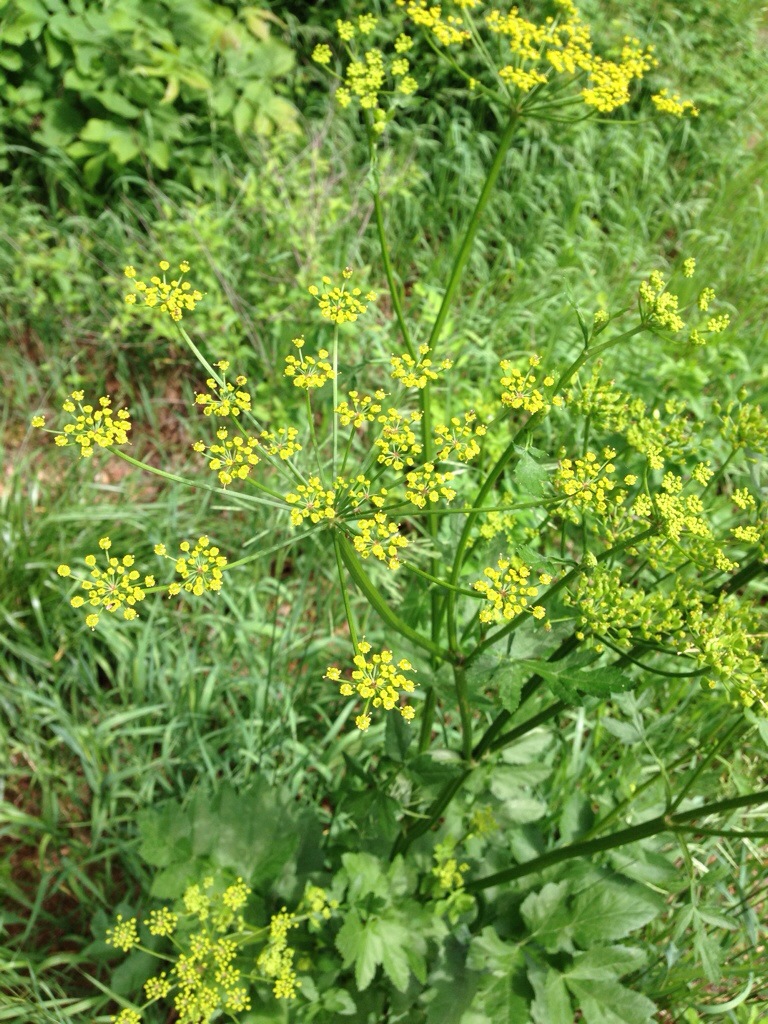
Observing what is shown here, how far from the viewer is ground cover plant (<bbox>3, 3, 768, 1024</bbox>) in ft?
5.19

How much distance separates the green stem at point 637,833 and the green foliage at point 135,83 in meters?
4.45

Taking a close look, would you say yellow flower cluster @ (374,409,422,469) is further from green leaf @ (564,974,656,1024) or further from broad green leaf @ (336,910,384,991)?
green leaf @ (564,974,656,1024)

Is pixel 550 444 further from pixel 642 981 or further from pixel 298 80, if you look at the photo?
pixel 298 80

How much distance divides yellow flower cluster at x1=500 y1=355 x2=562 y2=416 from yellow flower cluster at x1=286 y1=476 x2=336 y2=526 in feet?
1.32

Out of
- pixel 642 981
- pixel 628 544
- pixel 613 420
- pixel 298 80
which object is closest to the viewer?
pixel 628 544

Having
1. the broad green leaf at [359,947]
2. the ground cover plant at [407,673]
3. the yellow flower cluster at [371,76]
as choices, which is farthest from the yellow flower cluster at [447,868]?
the yellow flower cluster at [371,76]

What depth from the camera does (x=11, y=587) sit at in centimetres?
366

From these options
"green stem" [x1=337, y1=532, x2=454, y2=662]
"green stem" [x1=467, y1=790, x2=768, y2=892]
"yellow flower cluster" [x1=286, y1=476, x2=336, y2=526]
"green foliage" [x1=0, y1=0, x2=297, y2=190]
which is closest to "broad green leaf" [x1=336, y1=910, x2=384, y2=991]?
"green stem" [x1=467, y1=790, x2=768, y2=892]

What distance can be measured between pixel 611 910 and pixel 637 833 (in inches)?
24.3

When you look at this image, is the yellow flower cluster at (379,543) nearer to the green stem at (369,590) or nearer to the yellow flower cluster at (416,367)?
the green stem at (369,590)

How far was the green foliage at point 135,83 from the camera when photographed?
15.4 ft

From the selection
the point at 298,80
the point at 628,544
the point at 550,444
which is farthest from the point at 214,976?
the point at 298,80

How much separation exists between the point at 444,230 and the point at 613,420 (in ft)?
13.9

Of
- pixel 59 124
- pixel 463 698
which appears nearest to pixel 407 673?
pixel 463 698
